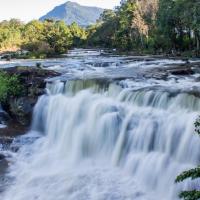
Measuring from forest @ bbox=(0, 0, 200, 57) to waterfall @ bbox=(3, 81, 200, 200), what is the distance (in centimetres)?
2340

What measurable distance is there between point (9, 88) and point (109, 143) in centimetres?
1013

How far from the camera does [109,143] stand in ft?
60.3

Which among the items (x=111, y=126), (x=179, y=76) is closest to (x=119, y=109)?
(x=111, y=126)

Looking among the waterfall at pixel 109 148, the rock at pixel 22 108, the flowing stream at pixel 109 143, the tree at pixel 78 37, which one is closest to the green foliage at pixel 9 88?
the rock at pixel 22 108

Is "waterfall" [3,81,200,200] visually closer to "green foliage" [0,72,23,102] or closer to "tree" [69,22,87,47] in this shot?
"green foliage" [0,72,23,102]

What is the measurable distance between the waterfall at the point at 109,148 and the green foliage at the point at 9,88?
353 centimetres

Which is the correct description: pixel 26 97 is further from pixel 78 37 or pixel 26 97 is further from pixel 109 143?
pixel 78 37

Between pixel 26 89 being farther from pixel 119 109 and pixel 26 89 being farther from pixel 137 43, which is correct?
pixel 137 43

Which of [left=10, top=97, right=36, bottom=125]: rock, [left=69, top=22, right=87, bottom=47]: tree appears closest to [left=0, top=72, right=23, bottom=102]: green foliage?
[left=10, top=97, right=36, bottom=125]: rock

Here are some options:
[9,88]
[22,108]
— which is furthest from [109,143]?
[9,88]

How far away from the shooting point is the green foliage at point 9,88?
1027 inches

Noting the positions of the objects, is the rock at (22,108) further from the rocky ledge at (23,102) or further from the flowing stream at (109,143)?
the flowing stream at (109,143)

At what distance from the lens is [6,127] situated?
23281mm

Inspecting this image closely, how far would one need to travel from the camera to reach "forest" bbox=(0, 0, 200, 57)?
155 feet
